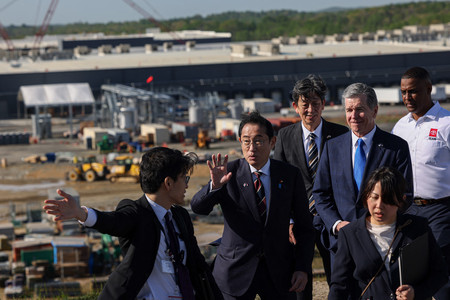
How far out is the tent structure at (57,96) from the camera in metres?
62.0

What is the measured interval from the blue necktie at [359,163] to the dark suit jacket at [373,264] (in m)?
1.07

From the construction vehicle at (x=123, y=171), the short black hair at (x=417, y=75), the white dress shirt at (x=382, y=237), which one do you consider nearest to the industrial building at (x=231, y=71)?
the construction vehicle at (x=123, y=171)

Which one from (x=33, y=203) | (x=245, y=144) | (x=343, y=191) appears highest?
(x=245, y=144)

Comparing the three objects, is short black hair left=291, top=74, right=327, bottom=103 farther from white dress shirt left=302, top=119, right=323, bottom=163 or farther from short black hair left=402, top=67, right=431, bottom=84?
short black hair left=402, top=67, right=431, bottom=84

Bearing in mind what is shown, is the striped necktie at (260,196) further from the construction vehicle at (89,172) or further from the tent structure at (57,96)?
the tent structure at (57,96)

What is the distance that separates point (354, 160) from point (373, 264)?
139 centimetres

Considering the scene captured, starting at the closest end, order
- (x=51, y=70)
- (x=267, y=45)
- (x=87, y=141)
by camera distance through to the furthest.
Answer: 1. (x=87, y=141)
2. (x=51, y=70)
3. (x=267, y=45)

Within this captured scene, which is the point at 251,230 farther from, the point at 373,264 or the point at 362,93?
the point at 362,93

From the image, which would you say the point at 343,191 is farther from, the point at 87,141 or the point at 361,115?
the point at 87,141

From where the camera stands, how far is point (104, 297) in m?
5.41

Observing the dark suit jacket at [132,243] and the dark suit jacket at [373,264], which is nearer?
the dark suit jacket at [132,243]

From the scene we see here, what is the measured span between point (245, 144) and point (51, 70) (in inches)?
2718

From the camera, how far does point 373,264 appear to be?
574cm

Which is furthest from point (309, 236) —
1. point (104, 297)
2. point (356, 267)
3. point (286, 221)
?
point (104, 297)
